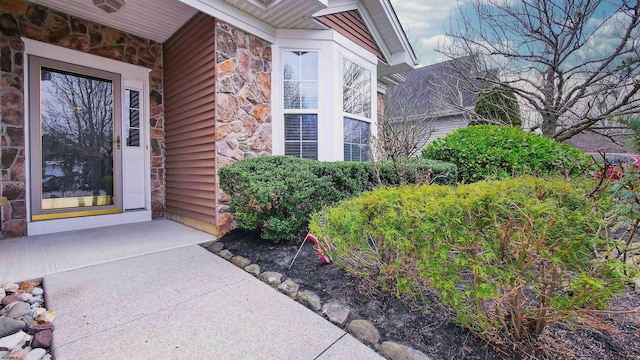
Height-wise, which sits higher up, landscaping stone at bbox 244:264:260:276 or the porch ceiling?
the porch ceiling

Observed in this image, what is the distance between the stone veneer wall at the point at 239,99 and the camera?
3.72 metres

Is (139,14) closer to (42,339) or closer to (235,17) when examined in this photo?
(235,17)

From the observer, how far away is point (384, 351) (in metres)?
1.63

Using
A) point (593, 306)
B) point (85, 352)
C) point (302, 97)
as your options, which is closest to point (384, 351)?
point (593, 306)

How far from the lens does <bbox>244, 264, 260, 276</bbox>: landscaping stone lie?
2652 mm

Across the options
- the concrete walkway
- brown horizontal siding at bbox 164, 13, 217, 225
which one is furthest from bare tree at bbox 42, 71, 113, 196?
the concrete walkway

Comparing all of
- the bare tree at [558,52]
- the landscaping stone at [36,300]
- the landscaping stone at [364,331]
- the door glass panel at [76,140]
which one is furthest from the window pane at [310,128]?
the bare tree at [558,52]

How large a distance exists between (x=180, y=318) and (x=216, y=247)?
1469 mm

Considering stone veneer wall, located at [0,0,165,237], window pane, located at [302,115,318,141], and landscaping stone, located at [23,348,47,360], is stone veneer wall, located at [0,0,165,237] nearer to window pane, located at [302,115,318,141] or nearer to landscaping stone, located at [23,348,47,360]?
landscaping stone, located at [23,348,47,360]

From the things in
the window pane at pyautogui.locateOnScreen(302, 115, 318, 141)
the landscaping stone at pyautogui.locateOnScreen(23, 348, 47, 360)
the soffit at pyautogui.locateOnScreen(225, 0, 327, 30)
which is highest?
the soffit at pyautogui.locateOnScreen(225, 0, 327, 30)

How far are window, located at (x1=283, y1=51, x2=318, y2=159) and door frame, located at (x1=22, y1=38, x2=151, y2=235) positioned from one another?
235 cm

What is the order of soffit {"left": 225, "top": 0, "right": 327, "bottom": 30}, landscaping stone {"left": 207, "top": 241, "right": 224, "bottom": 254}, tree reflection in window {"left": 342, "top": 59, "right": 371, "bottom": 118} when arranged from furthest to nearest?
tree reflection in window {"left": 342, "top": 59, "right": 371, "bottom": 118}
soffit {"left": 225, "top": 0, "right": 327, "bottom": 30}
landscaping stone {"left": 207, "top": 241, "right": 224, "bottom": 254}

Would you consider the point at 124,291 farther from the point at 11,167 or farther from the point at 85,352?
the point at 11,167

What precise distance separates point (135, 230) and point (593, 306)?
4776mm
